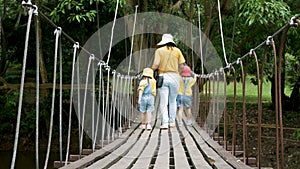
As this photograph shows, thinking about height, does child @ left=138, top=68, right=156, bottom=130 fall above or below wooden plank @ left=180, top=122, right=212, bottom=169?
above

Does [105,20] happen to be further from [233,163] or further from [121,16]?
[233,163]

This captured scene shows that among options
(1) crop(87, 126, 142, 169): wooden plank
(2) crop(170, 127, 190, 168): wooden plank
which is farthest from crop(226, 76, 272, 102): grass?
(1) crop(87, 126, 142, 169): wooden plank

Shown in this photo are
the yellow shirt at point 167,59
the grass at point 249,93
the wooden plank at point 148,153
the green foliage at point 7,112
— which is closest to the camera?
the wooden plank at point 148,153

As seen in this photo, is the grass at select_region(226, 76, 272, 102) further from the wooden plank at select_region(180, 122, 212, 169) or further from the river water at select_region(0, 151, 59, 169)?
the wooden plank at select_region(180, 122, 212, 169)

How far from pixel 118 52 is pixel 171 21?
1.43 m

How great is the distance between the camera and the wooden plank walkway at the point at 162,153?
2301mm

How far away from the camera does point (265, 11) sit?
5203 mm

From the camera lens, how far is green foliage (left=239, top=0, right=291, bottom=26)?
203 inches

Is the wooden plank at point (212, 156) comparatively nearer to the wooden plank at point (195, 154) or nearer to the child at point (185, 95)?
the wooden plank at point (195, 154)

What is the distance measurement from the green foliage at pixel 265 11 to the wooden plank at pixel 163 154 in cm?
197

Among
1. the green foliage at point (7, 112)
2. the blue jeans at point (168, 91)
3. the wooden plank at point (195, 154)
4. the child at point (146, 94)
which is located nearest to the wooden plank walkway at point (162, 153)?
the wooden plank at point (195, 154)

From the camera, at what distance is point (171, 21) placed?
757 cm

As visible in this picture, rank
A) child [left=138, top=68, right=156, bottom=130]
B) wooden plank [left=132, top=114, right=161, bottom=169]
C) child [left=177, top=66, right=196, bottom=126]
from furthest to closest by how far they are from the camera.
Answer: child [left=177, top=66, right=196, bottom=126] → child [left=138, top=68, right=156, bottom=130] → wooden plank [left=132, top=114, right=161, bottom=169]

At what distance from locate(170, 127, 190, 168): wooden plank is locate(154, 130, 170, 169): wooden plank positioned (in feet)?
0.14
